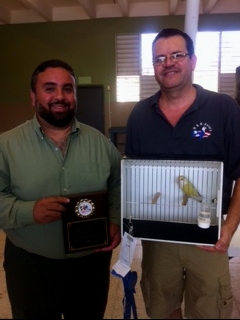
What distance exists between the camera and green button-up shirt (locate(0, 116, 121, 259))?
1172 mm

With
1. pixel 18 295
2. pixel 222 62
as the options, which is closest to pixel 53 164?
pixel 18 295

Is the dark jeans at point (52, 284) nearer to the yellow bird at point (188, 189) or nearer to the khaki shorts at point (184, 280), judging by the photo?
the khaki shorts at point (184, 280)

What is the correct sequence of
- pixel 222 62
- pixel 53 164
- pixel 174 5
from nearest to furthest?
pixel 53 164 → pixel 174 5 → pixel 222 62

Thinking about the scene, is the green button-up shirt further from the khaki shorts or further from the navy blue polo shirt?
the khaki shorts

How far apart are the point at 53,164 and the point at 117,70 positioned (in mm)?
5636

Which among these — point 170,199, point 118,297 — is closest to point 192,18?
point 170,199

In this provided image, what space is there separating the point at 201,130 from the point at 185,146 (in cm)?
9

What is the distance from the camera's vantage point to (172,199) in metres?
1.12

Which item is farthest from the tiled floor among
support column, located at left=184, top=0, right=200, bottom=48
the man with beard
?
support column, located at left=184, top=0, right=200, bottom=48

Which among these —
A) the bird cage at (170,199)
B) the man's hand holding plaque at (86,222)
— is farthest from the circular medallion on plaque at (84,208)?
the bird cage at (170,199)

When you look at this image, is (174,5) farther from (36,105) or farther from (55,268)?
(55,268)

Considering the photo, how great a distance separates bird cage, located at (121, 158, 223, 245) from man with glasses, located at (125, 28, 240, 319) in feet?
0.18

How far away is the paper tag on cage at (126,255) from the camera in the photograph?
1.09m

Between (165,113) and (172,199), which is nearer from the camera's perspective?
(172,199)
